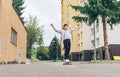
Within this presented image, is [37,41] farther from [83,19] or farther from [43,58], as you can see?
[83,19]

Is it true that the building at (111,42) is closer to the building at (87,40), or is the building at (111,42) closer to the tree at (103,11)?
the building at (87,40)

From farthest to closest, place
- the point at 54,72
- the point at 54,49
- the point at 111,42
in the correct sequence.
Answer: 1. the point at 54,49
2. the point at 111,42
3. the point at 54,72

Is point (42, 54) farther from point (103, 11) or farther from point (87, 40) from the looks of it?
point (103, 11)

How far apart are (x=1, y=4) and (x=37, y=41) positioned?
209 ft

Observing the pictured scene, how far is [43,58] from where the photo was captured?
4872 inches

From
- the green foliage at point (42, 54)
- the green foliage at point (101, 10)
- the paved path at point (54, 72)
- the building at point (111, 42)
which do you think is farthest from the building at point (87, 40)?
the paved path at point (54, 72)

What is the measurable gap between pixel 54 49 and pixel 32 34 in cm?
3510

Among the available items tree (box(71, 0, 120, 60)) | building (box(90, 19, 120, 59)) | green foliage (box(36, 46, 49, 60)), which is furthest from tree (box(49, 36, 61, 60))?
tree (box(71, 0, 120, 60))

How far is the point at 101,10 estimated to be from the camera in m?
41.5

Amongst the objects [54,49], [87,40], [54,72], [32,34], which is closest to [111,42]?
[87,40]

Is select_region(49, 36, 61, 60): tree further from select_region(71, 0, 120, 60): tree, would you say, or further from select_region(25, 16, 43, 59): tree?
select_region(71, 0, 120, 60): tree

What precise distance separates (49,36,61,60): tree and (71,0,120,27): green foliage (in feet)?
253

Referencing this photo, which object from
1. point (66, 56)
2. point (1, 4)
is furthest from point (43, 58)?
point (66, 56)

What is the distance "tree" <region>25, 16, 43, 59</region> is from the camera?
89875mm
